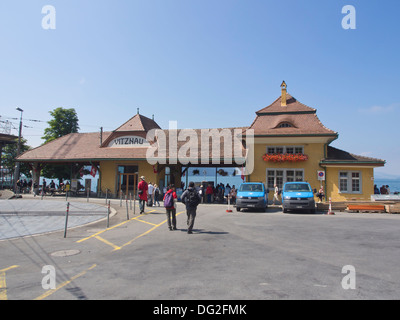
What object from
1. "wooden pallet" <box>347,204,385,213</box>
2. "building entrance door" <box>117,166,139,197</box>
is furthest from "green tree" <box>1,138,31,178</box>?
"wooden pallet" <box>347,204,385,213</box>

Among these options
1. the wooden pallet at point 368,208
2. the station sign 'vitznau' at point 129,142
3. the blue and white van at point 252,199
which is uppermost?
the station sign 'vitznau' at point 129,142

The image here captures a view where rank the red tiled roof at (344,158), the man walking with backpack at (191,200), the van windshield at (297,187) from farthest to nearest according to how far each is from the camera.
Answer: the red tiled roof at (344,158) → the van windshield at (297,187) → the man walking with backpack at (191,200)

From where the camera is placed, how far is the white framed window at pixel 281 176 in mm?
22625

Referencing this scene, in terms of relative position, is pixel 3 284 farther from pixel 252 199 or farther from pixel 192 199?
pixel 252 199

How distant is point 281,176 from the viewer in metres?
22.9

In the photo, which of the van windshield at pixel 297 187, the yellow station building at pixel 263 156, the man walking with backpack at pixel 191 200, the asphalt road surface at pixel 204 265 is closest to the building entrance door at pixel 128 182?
the yellow station building at pixel 263 156

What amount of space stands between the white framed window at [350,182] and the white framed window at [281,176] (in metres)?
2.96

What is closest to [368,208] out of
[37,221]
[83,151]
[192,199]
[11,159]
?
[192,199]

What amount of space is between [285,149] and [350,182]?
552 cm

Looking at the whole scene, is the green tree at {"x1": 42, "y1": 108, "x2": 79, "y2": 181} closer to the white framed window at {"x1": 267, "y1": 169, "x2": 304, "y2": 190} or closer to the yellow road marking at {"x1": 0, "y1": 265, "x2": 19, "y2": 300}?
the white framed window at {"x1": 267, "y1": 169, "x2": 304, "y2": 190}

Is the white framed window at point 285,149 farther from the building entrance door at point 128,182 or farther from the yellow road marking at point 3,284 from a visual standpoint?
the yellow road marking at point 3,284
